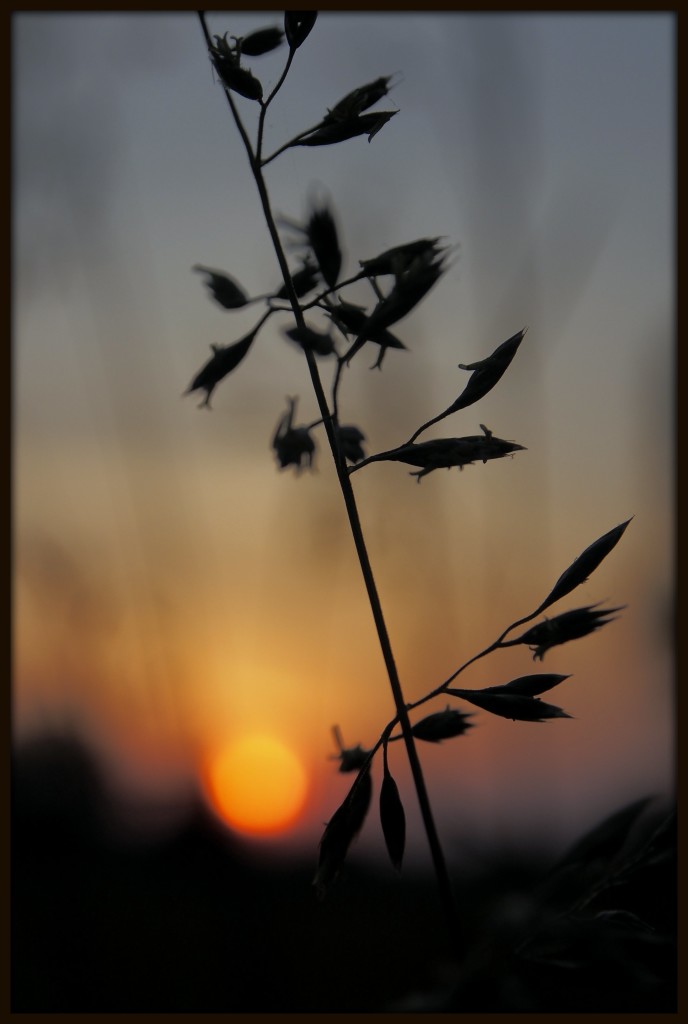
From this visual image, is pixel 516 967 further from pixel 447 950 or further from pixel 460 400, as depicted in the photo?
pixel 447 950

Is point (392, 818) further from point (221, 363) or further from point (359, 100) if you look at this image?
point (359, 100)

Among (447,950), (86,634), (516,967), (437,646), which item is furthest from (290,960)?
(516,967)

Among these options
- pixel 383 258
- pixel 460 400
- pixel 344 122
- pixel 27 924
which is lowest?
pixel 27 924

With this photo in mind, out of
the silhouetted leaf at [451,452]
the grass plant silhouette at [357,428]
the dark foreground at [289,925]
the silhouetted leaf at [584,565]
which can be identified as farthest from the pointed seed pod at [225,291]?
the dark foreground at [289,925]

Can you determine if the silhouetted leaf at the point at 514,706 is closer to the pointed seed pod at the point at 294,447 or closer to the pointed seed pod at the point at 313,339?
the pointed seed pod at the point at 294,447

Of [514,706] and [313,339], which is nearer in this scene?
[313,339]

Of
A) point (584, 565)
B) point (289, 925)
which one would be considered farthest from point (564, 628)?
point (289, 925)

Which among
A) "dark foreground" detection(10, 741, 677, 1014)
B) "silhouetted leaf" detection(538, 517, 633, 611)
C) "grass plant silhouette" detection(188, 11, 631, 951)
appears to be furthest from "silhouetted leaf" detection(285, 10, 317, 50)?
"dark foreground" detection(10, 741, 677, 1014)
